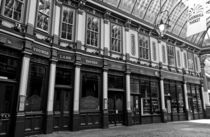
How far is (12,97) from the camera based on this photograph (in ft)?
26.9

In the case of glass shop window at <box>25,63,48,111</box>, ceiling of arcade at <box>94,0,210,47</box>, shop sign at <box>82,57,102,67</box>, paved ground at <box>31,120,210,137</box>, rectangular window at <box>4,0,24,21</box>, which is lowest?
paved ground at <box>31,120,210,137</box>

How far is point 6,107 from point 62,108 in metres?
3.20

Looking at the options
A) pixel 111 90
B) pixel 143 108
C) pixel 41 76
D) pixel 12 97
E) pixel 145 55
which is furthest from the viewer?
pixel 145 55

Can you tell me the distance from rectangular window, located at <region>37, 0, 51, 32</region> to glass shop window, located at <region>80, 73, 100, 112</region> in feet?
12.9

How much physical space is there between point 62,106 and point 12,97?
3.03 meters

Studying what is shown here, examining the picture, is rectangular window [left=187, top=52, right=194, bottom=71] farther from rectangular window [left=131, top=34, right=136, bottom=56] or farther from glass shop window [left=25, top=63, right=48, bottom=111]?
glass shop window [left=25, top=63, right=48, bottom=111]

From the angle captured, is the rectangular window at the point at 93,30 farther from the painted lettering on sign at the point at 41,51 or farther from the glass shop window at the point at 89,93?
the painted lettering on sign at the point at 41,51

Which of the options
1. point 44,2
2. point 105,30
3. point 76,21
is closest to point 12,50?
point 44,2

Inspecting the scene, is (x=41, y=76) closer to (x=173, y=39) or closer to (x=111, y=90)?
(x=111, y=90)

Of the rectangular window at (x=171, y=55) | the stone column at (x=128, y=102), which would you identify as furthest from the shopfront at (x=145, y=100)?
the rectangular window at (x=171, y=55)

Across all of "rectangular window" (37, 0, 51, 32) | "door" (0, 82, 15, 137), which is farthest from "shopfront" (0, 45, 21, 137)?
"rectangular window" (37, 0, 51, 32)

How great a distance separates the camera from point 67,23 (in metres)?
11.4

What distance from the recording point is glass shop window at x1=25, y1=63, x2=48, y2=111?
8930 mm

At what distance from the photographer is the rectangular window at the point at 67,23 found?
11234 mm
